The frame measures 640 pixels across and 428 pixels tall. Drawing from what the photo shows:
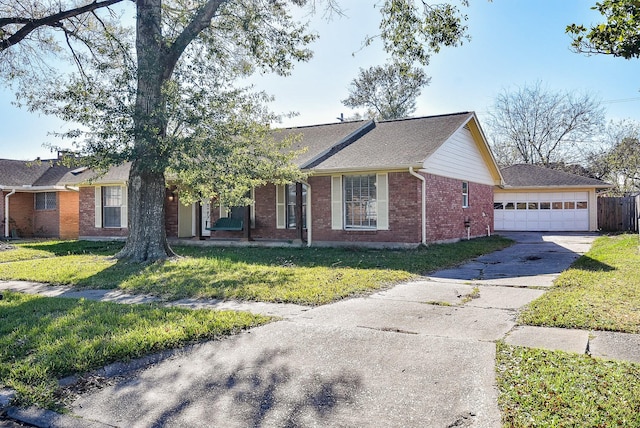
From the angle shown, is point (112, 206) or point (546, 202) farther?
point (546, 202)

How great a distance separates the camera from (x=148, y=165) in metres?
11.1

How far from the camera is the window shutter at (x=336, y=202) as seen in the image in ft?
49.7

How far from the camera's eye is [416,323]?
225 inches

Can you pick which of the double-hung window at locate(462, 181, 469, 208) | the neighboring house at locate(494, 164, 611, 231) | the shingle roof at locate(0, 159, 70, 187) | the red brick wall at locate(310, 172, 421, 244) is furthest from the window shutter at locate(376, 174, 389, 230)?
the shingle roof at locate(0, 159, 70, 187)

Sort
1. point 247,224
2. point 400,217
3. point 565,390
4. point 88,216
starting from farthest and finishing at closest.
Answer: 1. point 88,216
2. point 247,224
3. point 400,217
4. point 565,390

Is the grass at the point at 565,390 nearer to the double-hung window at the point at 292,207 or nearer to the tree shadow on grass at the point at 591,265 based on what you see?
the tree shadow on grass at the point at 591,265

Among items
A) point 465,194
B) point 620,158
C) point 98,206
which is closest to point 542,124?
point 620,158

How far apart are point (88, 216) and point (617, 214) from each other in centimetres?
2538

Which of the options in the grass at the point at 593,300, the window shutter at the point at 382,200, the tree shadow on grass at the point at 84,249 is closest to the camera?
the grass at the point at 593,300

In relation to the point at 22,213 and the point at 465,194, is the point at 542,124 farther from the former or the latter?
the point at 22,213

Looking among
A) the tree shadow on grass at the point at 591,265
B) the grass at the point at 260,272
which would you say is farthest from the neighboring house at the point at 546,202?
the tree shadow on grass at the point at 591,265

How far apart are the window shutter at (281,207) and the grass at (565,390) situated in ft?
41.0

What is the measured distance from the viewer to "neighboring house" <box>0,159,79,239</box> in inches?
922

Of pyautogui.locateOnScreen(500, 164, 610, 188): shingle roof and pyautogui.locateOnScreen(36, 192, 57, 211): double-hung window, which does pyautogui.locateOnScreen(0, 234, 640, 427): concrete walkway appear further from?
pyautogui.locateOnScreen(36, 192, 57, 211): double-hung window
